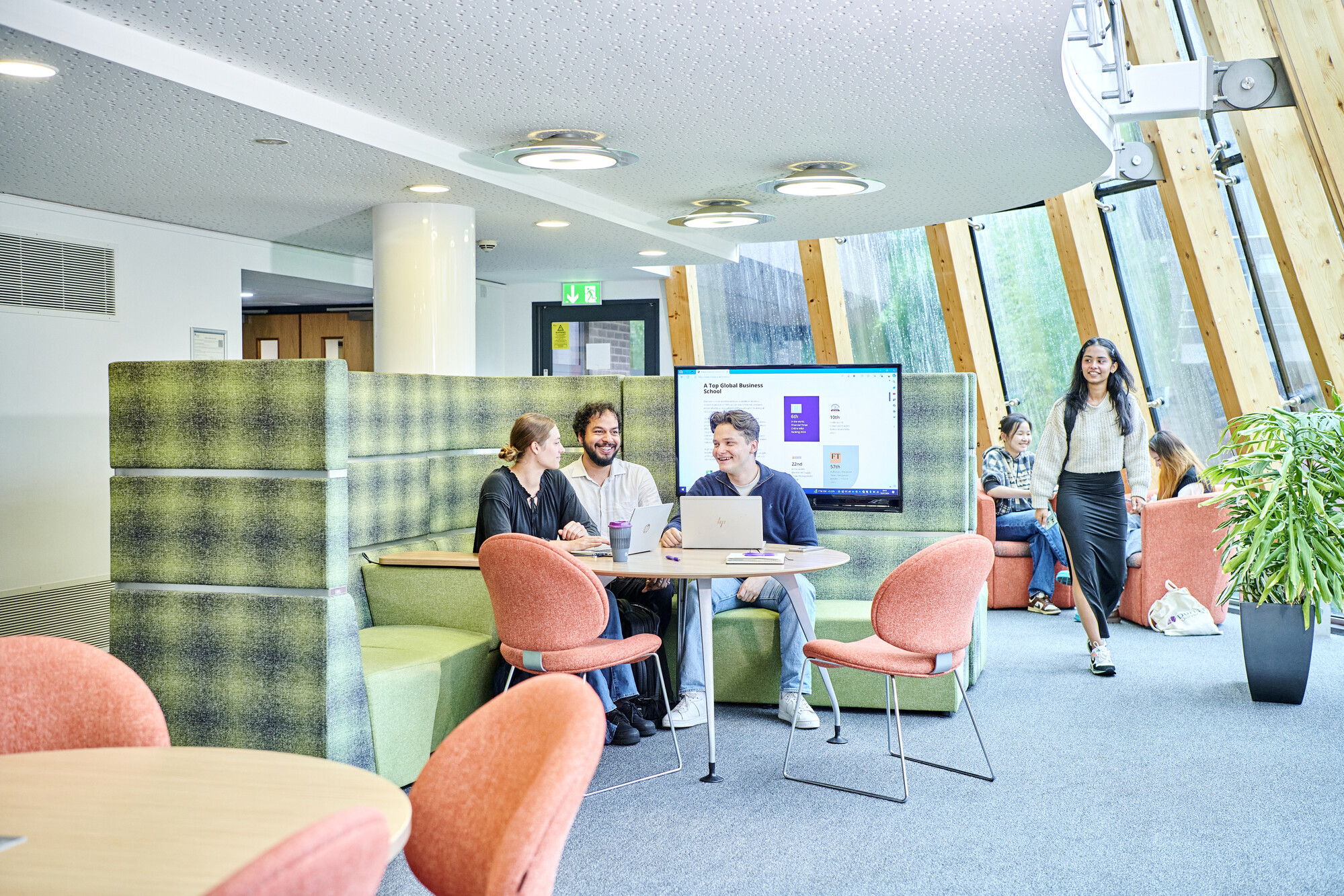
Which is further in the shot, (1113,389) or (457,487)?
(1113,389)

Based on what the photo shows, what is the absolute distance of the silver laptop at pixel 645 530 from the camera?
4.12m

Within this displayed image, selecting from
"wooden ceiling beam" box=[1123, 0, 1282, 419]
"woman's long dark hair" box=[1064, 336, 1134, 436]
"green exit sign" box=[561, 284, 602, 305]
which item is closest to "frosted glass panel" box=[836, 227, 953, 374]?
"green exit sign" box=[561, 284, 602, 305]

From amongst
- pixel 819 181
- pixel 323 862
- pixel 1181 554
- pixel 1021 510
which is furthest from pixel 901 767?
pixel 1021 510

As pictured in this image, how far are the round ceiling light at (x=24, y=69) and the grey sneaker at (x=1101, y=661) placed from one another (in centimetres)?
498

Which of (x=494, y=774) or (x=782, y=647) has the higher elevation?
(x=494, y=774)

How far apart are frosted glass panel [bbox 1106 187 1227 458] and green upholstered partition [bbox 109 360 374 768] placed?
6803 mm

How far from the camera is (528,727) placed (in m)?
1.79

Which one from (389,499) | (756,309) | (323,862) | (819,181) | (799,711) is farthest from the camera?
(756,309)

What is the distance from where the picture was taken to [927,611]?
356cm

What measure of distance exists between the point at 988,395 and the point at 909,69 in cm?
593

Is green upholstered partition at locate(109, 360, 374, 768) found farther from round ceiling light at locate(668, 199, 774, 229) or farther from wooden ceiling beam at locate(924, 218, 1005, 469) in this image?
wooden ceiling beam at locate(924, 218, 1005, 469)

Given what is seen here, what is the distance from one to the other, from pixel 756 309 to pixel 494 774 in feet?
31.3

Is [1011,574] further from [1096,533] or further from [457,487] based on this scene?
[457,487]

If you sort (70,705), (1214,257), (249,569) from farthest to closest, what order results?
1. (1214,257)
2. (249,569)
3. (70,705)
